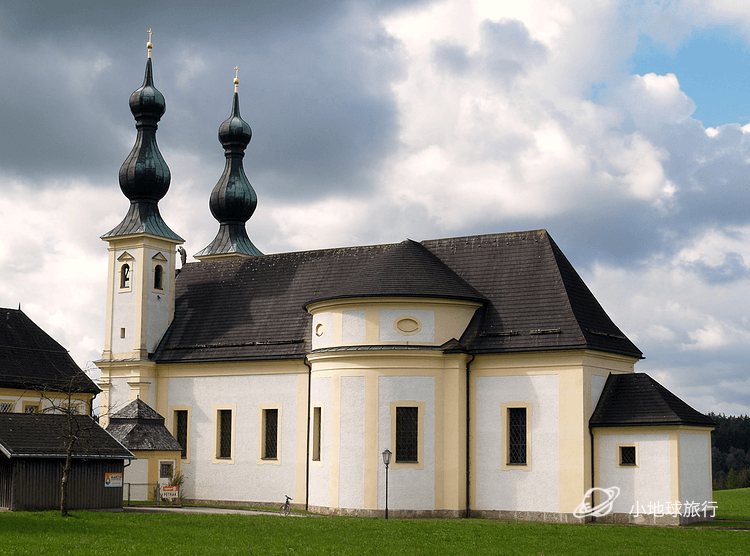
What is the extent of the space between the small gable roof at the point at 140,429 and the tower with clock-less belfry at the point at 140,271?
65.5 inches

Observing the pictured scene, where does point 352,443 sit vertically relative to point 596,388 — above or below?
below

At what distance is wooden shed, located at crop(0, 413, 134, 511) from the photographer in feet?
107

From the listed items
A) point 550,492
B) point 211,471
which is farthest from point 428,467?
point 211,471

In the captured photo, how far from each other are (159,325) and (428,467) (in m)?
15.3

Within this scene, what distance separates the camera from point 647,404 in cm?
3425

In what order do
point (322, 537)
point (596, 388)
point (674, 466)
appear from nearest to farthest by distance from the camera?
point (322, 537) < point (674, 466) < point (596, 388)

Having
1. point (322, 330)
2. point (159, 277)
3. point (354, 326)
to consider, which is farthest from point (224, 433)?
point (354, 326)

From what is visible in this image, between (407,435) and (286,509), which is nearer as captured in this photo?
(407,435)

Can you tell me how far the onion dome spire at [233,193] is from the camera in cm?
5584

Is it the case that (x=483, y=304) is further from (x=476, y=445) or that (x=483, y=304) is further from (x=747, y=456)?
(x=747, y=456)

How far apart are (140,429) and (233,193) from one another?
61.9 feet

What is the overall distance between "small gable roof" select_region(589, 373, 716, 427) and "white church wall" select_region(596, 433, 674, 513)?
0.54m

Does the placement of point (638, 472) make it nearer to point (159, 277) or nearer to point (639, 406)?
point (639, 406)

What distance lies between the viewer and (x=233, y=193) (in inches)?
2213
